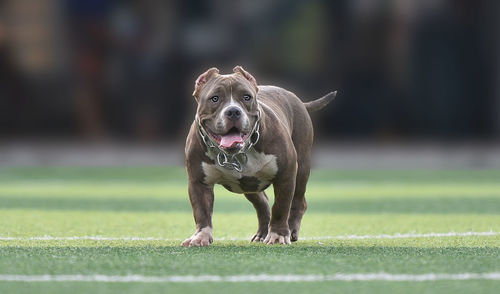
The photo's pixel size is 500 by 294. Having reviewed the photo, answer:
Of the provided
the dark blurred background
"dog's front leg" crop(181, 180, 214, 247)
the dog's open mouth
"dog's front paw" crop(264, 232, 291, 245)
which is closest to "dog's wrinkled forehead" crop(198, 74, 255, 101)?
the dog's open mouth

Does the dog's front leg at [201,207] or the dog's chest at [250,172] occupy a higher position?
the dog's chest at [250,172]

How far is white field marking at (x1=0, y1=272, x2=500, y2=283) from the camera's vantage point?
201 inches

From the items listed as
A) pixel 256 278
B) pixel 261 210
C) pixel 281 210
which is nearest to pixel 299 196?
pixel 261 210

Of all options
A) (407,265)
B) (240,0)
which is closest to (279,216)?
(407,265)

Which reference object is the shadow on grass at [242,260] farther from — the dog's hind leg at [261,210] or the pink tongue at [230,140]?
the dog's hind leg at [261,210]

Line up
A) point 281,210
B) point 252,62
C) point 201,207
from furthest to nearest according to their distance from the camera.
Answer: point 252,62 → point 281,210 → point 201,207

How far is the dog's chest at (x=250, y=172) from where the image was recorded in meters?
6.77

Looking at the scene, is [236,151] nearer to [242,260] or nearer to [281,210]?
[281,210]

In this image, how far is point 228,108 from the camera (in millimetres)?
6566

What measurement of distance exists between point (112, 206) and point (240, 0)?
1228cm

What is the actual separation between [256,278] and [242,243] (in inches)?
76.0

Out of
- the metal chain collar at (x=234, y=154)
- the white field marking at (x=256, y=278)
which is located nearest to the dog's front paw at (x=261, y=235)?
the metal chain collar at (x=234, y=154)

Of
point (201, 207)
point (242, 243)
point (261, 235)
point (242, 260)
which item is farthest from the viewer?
point (261, 235)

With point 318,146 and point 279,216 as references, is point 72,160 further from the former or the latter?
point 279,216
